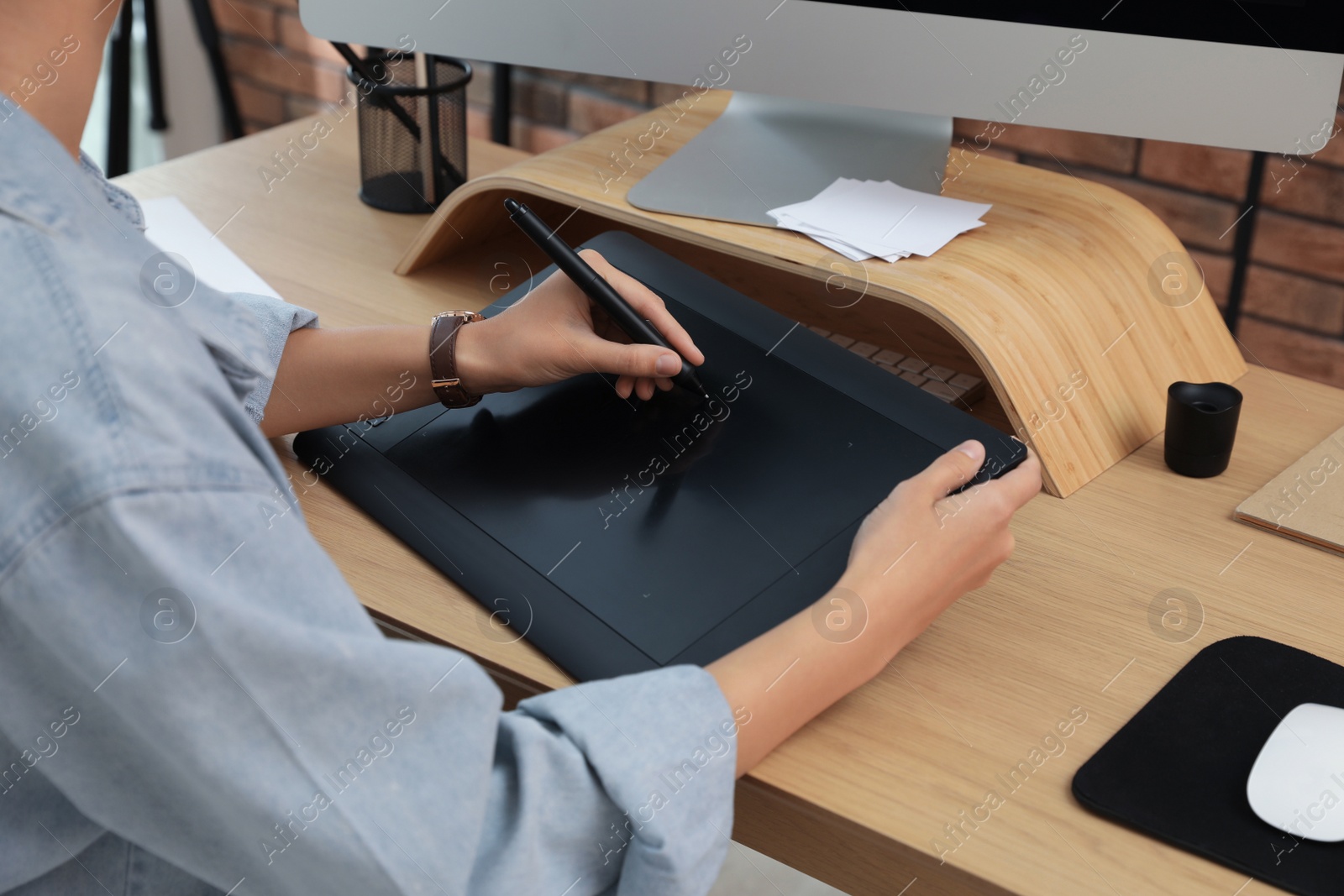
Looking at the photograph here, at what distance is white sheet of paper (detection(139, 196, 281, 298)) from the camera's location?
1.00 meters

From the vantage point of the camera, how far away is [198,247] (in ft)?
3.51

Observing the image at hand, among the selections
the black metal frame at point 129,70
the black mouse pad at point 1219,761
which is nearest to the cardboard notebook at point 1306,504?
the black mouse pad at point 1219,761

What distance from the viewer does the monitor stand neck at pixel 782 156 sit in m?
0.92

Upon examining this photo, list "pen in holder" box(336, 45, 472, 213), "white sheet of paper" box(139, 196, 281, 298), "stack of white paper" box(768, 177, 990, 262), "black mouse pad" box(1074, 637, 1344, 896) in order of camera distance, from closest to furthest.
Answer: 1. "black mouse pad" box(1074, 637, 1344, 896)
2. "stack of white paper" box(768, 177, 990, 262)
3. "white sheet of paper" box(139, 196, 281, 298)
4. "pen in holder" box(336, 45, 472, 213)

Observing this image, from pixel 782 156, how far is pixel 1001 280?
0.24m

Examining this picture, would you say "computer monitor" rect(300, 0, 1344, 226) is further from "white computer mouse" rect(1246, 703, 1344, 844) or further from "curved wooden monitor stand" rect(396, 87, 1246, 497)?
"white computer mouse" rect(1246, 703, 1344, 844)

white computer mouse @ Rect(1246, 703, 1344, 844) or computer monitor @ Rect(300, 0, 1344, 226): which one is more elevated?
computer monitor @ Rect(300, 0, 1344, 226)

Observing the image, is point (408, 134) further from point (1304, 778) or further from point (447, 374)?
point (1304, 778)

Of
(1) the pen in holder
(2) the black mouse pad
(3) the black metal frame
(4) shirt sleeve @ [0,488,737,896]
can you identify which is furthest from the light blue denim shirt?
(3) the black metal frame

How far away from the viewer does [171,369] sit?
0.42m

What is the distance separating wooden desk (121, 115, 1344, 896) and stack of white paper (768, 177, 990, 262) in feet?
0.71

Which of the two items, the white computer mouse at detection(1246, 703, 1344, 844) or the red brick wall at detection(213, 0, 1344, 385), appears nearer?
the white computer mouse at detection(1246, 703, 1344, 844)

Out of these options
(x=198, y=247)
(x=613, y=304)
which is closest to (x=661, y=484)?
(x=613, y=304)

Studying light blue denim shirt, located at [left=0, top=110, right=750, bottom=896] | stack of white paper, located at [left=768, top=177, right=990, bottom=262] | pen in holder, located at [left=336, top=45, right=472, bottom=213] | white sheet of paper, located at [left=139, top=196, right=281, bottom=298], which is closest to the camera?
light blue denim shirt, located at [left=0, top=110, right=750, bottom=896]
